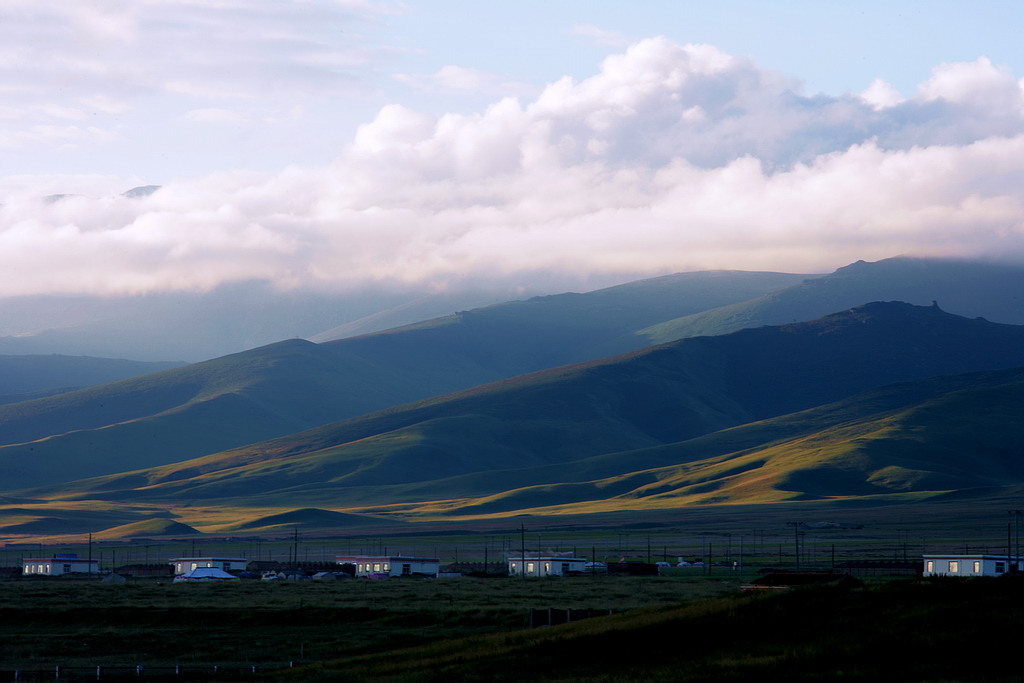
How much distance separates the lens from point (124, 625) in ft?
225

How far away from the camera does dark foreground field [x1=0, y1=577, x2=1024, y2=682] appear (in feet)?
114

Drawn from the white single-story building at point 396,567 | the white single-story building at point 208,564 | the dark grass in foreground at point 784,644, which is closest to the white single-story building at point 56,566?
the white single-story building at point 208,564

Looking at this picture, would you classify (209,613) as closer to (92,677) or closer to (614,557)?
(92,677)

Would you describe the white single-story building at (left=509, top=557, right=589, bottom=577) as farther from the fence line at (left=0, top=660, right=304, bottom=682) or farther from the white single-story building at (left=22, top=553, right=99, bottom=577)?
the fence line at (left=0, top=660, right=304, bottom=682)

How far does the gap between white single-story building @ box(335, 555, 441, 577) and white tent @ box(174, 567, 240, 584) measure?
529 inches

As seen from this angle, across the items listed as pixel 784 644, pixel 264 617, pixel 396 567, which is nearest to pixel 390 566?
pixel 396 567

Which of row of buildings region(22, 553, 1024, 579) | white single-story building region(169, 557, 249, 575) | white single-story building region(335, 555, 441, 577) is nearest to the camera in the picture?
row of buildings region(22, 553, 1024, 579)

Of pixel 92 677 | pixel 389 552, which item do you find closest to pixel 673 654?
pixel 92 677

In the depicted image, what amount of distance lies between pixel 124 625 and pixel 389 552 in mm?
110343

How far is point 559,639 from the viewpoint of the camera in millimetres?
41219

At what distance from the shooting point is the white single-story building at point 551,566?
396 feet

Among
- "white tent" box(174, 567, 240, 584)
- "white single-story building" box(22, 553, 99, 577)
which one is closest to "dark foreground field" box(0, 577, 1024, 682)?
"white tent" box(174, 567, 240, 584)

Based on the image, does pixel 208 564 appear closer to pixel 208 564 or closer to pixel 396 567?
pixel 208 564

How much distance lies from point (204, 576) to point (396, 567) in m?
18.3
